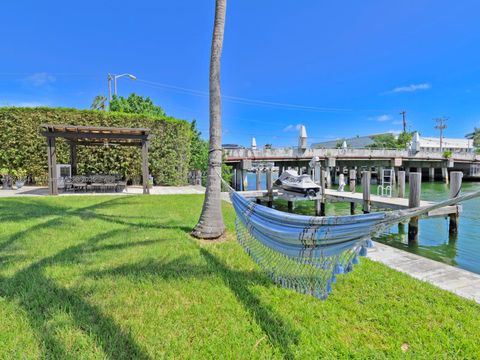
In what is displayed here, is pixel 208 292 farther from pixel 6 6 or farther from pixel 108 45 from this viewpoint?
pixel 108 45

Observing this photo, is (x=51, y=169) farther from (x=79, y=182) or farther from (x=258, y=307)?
(x=258, y=307)

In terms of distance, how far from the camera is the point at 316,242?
1.90 metres

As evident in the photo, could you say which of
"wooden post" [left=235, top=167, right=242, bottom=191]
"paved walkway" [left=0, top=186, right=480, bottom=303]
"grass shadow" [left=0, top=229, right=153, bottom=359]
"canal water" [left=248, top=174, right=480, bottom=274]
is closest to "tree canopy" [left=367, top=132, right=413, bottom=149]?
"wooden post" [left=235, top=167, right=242, bottom=191]

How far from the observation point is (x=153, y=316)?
2.29m

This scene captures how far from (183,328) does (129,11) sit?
12283 mm

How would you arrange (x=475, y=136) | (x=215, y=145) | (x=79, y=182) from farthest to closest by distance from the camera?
1. (x=475, y=136)
2. (x=79, y=182)
3. (x=215, y=145)

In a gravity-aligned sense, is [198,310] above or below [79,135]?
below

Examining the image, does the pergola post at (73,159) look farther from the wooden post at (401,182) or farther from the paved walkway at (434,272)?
the wooden post at (401,182)

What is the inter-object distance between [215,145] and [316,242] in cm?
301

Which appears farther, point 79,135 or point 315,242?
point 79,135

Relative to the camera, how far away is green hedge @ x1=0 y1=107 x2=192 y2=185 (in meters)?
12.6

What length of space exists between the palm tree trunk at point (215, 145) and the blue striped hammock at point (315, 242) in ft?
6.45

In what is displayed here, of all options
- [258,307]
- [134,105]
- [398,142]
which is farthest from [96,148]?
[398,142]

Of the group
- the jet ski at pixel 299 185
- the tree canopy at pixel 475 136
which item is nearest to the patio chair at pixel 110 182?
the jet ski at pixel 299 185
